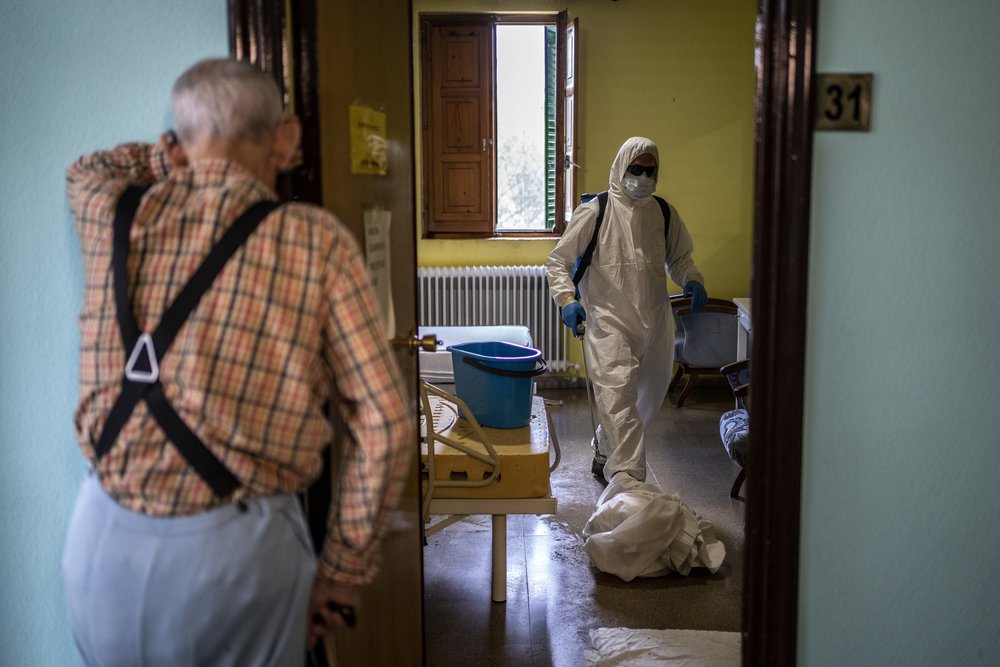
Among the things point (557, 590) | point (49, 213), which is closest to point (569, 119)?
point (557, 590)

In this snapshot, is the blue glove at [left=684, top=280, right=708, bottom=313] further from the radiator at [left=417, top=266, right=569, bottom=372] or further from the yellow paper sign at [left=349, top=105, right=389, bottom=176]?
the yellow paper sign at [left=349, top=105, right=389, bottom=176]

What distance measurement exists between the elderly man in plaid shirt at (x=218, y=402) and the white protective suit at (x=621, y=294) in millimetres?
2770

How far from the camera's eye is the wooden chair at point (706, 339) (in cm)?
559

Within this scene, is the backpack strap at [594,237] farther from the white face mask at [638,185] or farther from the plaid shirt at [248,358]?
the plaid shirt at [248,358]

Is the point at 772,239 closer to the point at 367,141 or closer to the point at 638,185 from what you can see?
the point at 367,141

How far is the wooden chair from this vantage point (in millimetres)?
5594

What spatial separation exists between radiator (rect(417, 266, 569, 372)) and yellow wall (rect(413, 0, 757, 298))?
15cm

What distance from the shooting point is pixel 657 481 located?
4387 mm

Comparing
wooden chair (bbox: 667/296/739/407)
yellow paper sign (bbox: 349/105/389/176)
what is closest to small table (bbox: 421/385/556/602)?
yellow paper sign (bbox: 349/105/389/176)

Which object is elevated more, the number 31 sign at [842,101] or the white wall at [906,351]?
the number 31 sign at [842,101]

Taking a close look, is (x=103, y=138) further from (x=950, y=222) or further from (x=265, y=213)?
(x=950, y=222)

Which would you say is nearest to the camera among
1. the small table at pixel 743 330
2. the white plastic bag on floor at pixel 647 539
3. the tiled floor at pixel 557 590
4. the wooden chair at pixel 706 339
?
the tiled floor at pixel 557 590

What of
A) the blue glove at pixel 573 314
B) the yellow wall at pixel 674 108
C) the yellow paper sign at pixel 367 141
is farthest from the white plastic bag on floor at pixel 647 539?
the yellow wall at pixel 674 108

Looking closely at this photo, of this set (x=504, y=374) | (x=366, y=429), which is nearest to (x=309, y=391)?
(x=366, y=429)
